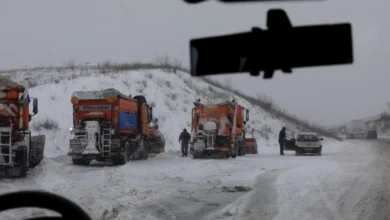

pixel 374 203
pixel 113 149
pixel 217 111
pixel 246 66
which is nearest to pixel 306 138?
pixel 217 111

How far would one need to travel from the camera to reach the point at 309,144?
34.6 meters

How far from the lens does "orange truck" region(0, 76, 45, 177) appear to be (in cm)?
1675

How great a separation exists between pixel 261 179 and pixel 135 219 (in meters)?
7.85

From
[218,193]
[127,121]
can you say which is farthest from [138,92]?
[218,193]

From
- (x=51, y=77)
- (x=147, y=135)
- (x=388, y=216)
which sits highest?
(x=51, y=77)

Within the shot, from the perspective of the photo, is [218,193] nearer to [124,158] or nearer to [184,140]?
[124,158]

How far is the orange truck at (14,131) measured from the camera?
16750 millimetres

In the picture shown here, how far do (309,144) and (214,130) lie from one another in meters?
8.92

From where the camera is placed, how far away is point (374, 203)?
11.6 metres

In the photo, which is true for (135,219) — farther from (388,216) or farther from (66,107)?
(66,107)

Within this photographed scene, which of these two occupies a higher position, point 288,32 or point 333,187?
point 288,32

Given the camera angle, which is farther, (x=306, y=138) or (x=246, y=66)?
(x=306, y=138)

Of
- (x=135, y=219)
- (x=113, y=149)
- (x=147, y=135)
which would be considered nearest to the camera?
(x=135, y=219)

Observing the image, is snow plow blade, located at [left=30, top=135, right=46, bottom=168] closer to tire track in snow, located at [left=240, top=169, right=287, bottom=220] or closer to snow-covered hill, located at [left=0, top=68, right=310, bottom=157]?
tire track in snow, located at [left=240, top=169, right=287, bottom=220]
